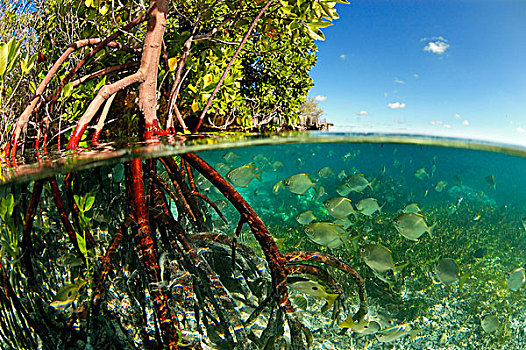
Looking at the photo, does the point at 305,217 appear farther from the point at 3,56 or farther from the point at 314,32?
the point at 3,56

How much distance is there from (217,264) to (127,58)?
4082 mm

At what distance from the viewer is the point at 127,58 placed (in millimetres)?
5344

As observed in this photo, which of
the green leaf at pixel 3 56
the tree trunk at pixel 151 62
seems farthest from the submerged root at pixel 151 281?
the green leaf at pixel 3 56

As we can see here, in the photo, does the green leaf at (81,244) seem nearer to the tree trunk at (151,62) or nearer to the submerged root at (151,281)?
the submerged root at (151,281)

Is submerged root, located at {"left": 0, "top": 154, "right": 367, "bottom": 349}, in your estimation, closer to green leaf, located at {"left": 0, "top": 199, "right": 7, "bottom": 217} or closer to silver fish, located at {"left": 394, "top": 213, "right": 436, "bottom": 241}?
green leaf, located at {"left": 0, "top": 199, "right": 7, "bottom": 217}

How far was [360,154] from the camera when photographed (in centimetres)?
484

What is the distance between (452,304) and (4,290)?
5131 millimetres

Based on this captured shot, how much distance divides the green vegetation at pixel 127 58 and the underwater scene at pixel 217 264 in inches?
28.4

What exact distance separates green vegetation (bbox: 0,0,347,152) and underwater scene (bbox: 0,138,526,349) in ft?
2.37

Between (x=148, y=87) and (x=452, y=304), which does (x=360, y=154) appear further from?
(x=148, y=87)

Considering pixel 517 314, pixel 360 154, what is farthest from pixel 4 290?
pixel 517 314

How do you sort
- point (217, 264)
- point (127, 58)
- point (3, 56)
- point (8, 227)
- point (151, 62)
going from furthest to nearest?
point (127, 58)
point (151, 62)
point (217, 264)
point (8, 227)
point (3, 56)

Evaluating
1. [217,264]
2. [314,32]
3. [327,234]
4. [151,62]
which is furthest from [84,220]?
[314,32]

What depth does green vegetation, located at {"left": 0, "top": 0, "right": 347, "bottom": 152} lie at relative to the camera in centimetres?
316
